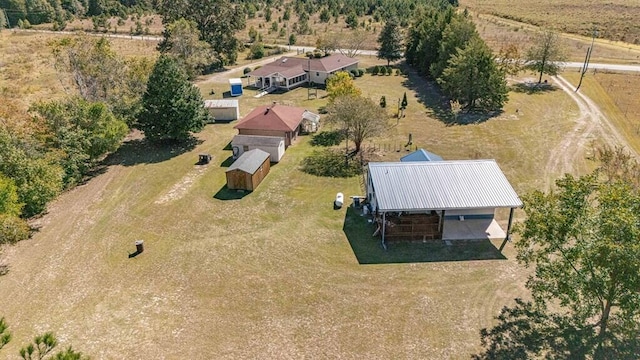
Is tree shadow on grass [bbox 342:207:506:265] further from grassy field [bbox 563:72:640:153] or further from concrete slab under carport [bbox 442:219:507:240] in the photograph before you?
grassy field [bbox 563:72:640:153]

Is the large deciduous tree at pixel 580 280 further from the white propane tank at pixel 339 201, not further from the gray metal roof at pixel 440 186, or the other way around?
the white propane tank at pixel 339 201

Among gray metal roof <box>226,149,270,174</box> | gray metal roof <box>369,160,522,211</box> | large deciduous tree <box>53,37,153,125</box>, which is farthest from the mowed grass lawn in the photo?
large deciduous tree <box>53,37,153,125</box>

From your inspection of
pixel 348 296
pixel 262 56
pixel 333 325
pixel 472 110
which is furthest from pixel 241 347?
pixel 262 56

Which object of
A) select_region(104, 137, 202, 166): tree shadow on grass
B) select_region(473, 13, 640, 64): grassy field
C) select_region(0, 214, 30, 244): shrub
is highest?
select_region(473, 13, 640, 64): grassy field

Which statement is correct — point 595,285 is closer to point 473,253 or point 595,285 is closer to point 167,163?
point 473,253

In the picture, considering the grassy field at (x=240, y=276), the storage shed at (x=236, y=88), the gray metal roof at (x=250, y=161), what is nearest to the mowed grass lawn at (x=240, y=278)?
the grassy field at (x=240, y=276)

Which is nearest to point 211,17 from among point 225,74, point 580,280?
point 225,74

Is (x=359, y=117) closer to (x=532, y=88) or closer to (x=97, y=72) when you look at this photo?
(x=97, y=72)
